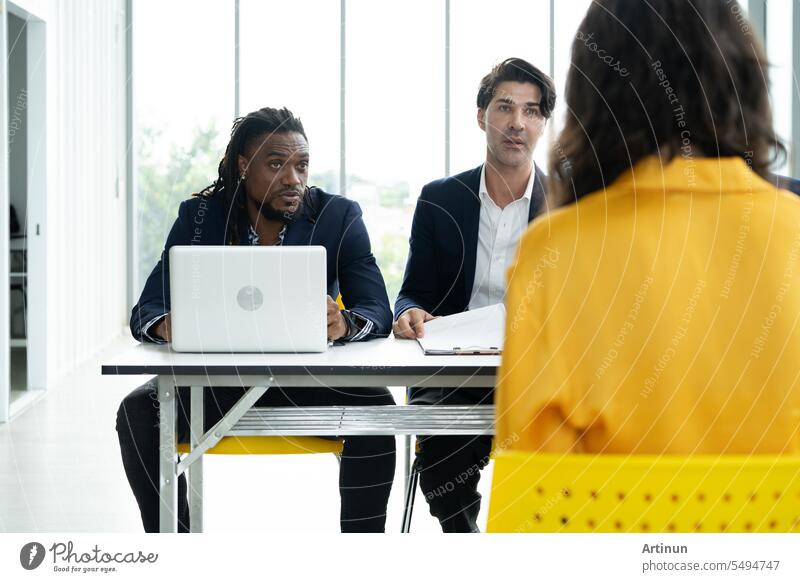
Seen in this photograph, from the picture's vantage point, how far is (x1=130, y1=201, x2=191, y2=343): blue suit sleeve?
1930mm

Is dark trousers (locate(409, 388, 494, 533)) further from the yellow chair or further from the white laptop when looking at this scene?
the yellow chair

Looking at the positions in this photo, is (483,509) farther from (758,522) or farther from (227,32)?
(227,32)

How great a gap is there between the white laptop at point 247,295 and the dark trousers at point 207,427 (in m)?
0.30

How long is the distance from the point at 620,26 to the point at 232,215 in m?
1.33

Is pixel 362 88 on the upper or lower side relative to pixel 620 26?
upper

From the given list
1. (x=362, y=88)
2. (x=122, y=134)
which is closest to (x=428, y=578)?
(x=362, y=88)

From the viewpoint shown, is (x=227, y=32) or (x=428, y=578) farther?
(x=227, y=32)

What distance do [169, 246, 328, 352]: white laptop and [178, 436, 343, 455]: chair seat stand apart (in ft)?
0.88

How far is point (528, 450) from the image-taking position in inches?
35.9

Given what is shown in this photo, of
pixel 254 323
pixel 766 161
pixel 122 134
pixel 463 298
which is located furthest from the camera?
pixel 122 134

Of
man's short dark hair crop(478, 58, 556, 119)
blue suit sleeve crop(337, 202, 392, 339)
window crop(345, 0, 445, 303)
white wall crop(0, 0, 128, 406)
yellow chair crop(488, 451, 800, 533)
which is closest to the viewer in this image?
yellow chair crop(488, 451, 800, 533)

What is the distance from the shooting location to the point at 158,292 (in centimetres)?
202

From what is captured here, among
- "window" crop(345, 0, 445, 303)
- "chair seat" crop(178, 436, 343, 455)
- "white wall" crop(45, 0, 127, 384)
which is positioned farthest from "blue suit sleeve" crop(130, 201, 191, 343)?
"window" crop(345, 0, 445, 303)

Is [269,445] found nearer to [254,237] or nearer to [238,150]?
[254,237]
